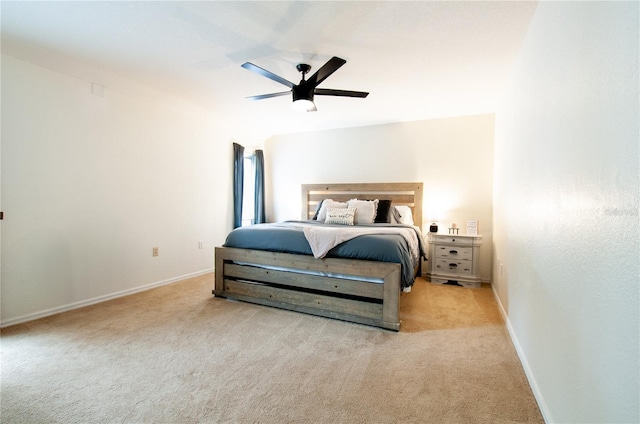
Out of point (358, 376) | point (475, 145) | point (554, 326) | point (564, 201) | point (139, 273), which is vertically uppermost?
point (475, 145)

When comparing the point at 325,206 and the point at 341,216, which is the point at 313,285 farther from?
the point at 325,206

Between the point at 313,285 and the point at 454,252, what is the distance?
7.05 feet

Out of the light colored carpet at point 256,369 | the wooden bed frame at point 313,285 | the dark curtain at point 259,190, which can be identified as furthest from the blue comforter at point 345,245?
the dark curtain at point 259,190

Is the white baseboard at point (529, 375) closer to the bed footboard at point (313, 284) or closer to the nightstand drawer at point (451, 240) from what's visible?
the bed footboard at point (313, 284)

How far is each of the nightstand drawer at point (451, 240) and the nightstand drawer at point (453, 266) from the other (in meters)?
0.24

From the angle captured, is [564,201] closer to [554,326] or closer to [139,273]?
[554,326]

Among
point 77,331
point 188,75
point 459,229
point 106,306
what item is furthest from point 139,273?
point 459,229

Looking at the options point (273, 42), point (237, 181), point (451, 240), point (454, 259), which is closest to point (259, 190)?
point (237, 181)

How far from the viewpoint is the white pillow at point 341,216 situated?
379 cm

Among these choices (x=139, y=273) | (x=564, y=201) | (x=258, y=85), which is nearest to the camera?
(x=564, y=201)

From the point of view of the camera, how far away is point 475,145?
402 cm

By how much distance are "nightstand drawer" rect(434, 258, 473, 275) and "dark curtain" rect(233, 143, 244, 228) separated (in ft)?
10.1

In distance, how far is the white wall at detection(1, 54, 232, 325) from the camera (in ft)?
8.03

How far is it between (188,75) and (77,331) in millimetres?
2468
